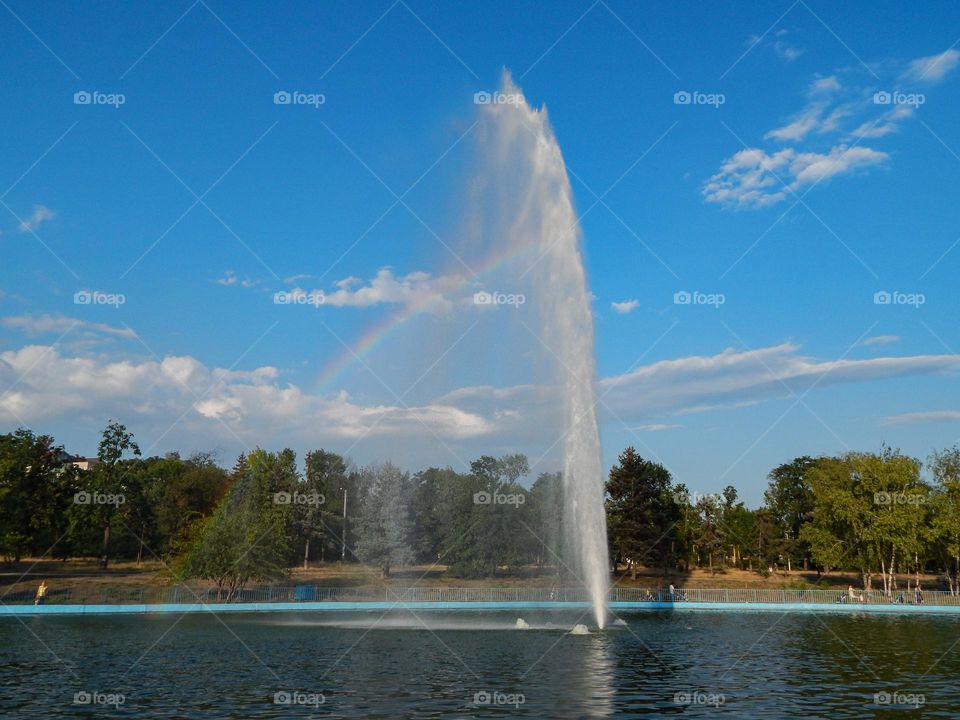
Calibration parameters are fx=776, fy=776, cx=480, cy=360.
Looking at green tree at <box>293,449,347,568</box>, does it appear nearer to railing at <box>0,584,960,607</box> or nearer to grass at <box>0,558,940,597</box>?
grass at <box>0,558,940,597</box>

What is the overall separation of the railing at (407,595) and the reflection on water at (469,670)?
42.7 ft

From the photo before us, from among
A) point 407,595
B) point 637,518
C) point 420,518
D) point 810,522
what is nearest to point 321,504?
point 420,518

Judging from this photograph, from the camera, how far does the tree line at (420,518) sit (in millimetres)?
65188

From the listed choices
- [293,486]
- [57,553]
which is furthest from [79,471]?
[293,486]

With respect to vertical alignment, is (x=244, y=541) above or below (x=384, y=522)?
below

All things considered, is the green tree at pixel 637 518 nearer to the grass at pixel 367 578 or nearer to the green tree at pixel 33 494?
the grass at pixel 367 578

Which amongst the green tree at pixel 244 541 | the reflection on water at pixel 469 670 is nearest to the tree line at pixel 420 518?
the green tree at pixel 244 541

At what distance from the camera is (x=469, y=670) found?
27.3 metres

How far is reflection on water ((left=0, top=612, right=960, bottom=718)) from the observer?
21016 mm

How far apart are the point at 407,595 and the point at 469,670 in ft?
131

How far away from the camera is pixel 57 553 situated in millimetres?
84188

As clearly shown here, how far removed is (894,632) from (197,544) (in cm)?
4641

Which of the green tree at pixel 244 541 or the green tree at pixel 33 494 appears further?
the green tree at pixel 33 494

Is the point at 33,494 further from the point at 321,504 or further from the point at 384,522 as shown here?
the point at 384,522
